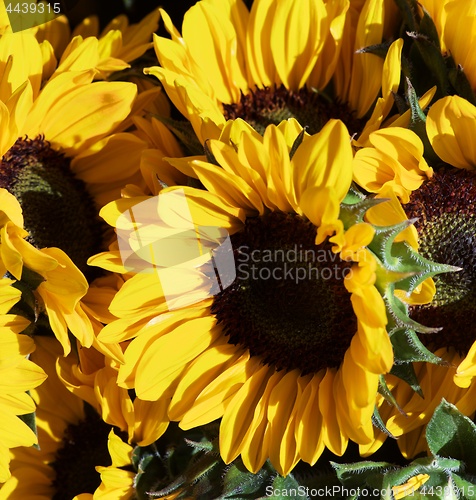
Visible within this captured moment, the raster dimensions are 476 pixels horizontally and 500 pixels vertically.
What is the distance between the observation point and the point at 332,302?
4.77 feet

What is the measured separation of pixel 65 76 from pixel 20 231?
0.30 metres

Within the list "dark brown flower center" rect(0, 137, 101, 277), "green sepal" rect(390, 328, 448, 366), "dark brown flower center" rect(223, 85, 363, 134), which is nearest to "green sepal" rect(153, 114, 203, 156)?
"dark brown flower center" rect(223, 85, 363, 134)

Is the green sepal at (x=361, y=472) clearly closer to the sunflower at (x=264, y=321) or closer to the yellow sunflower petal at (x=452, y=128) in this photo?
the sunflower at (x=264, y=321)

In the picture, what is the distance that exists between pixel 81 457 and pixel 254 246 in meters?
0.65

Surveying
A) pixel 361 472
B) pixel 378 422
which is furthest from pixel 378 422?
pixel 361 472

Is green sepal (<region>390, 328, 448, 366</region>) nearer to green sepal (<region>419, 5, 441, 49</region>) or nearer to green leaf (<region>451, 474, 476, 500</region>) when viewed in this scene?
green leaf (<region>451, 474, 476, 500</region>)

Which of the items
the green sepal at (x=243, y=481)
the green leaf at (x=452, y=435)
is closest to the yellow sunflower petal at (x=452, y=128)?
the green leaf at (x=452, y=435)

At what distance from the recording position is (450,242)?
1.42 meters

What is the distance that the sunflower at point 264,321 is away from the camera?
1.24 meters

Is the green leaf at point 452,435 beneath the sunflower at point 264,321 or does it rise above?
beneath

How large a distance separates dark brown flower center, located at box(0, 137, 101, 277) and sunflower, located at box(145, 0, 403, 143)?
0.28 meters

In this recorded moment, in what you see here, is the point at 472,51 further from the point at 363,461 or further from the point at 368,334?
the point at 363,461

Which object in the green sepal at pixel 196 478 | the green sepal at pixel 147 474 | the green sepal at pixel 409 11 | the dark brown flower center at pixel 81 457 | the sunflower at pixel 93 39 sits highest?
the sunflower at pixel 93 39

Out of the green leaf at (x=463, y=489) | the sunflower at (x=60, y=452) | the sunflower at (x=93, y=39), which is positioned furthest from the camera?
the sunflower at (x=60, y=452)
